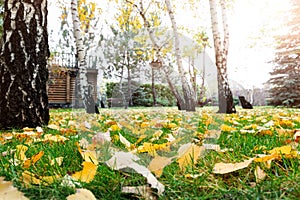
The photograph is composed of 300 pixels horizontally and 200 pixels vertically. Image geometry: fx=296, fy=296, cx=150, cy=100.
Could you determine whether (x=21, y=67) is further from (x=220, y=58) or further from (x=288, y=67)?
(x=288, y=67)

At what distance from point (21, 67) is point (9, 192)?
2078 mm

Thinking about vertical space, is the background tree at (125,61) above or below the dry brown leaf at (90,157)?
above

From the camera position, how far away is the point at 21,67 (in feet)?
8.56

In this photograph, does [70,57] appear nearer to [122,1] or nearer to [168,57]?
[122,1]

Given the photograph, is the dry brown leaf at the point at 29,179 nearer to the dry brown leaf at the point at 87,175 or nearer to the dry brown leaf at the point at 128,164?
the dry brown leaf at the point at 87,175

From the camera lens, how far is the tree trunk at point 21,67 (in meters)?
2.57

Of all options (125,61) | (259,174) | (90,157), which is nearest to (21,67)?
(125,61)

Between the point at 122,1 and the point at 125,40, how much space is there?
495 cm

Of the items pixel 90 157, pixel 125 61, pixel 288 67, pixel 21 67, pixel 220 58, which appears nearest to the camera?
pixel 90 157

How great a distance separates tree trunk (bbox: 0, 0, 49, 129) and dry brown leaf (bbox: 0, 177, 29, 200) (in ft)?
6.26

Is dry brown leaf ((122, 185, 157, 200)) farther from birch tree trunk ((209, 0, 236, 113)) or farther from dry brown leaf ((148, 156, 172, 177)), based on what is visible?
birch tree trunk ((209, 0, 236, 113))

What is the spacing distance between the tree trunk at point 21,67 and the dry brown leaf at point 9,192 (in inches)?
75.1

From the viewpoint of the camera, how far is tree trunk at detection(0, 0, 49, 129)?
2.57 metres

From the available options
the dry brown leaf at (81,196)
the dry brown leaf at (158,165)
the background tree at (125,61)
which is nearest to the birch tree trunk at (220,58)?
the background tree at (125,61)
